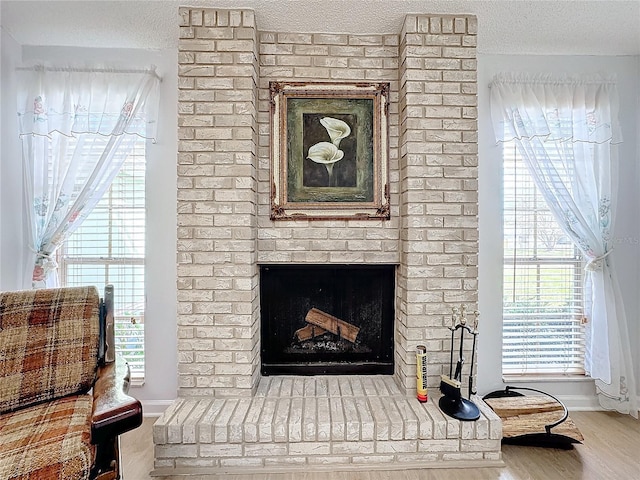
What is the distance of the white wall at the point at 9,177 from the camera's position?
92.0 inches

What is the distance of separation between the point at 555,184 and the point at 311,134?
1741mm

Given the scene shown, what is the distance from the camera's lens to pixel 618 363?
2.50 metres

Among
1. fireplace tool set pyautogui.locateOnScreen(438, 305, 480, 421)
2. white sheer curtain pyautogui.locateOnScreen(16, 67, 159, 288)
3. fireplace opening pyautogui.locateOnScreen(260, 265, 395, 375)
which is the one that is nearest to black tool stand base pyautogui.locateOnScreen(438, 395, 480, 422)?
fireplace tool set pyautogui.locateOnScreen(438, 305, 480, 421)

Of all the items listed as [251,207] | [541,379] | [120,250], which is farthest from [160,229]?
[541,379]

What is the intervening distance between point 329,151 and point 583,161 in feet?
5.87

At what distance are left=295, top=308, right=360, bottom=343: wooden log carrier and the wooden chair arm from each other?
1.23 metres

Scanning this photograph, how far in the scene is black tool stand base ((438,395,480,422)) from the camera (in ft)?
6.48

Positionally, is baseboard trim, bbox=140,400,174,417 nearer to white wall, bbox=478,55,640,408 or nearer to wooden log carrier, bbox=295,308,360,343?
wooden log carrier, bbox=295,308,360,343

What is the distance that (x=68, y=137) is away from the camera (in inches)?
96.7

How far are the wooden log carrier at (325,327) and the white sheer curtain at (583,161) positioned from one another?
65.4 inches

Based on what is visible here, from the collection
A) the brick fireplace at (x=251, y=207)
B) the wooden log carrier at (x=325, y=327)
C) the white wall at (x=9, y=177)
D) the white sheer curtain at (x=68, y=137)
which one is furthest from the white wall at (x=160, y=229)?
the wooden log carrier at (x=325, y=327)

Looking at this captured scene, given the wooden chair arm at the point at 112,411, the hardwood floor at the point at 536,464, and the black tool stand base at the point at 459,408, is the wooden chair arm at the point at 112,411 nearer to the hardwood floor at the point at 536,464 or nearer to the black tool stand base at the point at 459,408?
the hardwood floor at the point at 536,464

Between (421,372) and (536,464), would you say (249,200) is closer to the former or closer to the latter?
(421,372)

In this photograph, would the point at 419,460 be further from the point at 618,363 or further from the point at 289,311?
A: the point at 618,363
